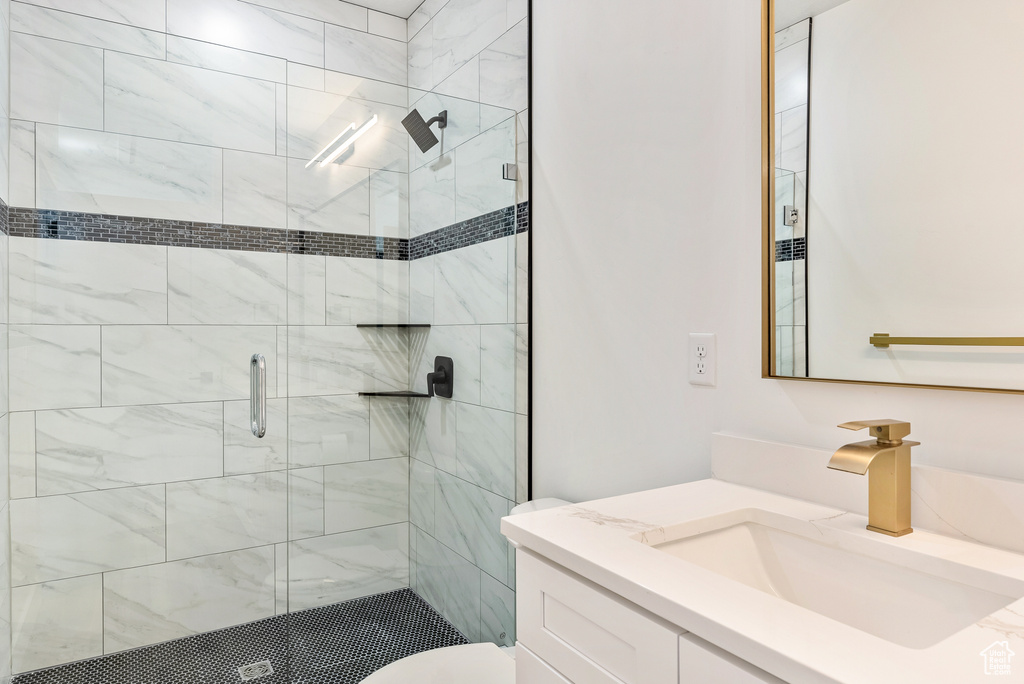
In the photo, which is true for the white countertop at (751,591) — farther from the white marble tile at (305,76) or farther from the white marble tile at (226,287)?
the white marble tile at (305,76)

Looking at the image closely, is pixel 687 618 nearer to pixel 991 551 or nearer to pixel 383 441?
pixel 991 551

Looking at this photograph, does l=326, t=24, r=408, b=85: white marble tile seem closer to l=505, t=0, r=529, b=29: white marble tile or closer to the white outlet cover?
l=505, t=0, r=529, b=29: white marble tile

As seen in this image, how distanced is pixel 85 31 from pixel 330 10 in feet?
2.68

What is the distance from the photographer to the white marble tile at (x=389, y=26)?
2.33 metres

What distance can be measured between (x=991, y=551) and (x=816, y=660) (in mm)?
458

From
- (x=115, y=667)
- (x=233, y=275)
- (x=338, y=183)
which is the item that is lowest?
(x=115, y=667)

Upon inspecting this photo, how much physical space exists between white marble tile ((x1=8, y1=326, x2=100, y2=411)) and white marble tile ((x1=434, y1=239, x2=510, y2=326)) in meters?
0.93

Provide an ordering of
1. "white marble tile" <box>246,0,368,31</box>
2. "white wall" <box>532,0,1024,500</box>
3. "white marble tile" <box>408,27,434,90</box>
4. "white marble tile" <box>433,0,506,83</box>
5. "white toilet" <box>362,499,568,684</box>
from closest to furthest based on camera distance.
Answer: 1. "white wall" <box>532,0,1024,500</box>
2. "white toilet" <box>362,499,568,684</box>
3. "white marble tile" <box>433,0,506,83</box>
4. "white marble tile" <box>246,0,368,31</box>
5. "white marble tile" <box>408,27,434,90</box>

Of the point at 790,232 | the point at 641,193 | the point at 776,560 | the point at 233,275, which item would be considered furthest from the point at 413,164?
the point at 776,560

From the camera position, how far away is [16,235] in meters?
Answer: 1.56

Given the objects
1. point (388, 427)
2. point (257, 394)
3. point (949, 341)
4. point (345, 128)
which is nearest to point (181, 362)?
point (257, 394)

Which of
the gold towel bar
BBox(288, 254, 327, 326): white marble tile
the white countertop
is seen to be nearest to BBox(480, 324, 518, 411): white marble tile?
BBox(288, 254, 327, 326): white marble tile

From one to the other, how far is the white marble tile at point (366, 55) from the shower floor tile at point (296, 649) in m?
1.74

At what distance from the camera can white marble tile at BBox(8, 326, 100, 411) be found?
5.15ft
